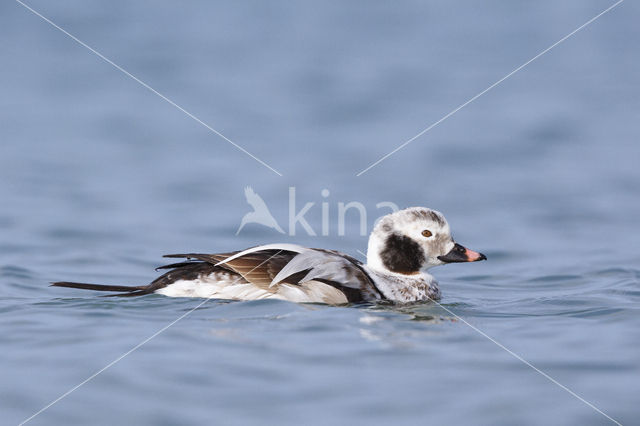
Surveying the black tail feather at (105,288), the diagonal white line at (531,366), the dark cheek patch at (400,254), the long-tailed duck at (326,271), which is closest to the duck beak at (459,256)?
the long-tailed duck at (326,271)

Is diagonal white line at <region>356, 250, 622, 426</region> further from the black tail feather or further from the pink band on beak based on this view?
the black tail feather

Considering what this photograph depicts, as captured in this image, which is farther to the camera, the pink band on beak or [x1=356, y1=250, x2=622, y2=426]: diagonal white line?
the pink band on beak

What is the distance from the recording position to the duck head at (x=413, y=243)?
8.13 meters

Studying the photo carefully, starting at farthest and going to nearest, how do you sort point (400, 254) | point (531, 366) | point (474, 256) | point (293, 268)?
point (400, 254) < point (474, 256) < point (293, 268) < point (531, 366)

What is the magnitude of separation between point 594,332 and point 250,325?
2.24 metres

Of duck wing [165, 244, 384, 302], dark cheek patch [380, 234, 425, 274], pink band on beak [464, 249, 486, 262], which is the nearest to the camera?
duck wing [165, 244, 384, 302]

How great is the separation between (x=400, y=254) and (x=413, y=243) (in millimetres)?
138

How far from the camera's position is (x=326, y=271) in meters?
7.71

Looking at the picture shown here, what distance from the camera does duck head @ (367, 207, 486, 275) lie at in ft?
26.7

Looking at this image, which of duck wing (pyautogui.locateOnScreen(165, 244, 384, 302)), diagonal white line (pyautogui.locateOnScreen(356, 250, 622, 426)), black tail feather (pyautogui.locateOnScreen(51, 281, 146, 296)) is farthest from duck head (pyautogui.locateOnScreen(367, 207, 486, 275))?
black tail feather (pyautogui.locateOnScreen(51, 281, 146, 296))

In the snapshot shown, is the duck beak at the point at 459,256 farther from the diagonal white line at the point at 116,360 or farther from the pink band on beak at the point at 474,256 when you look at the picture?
the diagonal white line at the point at 116,360

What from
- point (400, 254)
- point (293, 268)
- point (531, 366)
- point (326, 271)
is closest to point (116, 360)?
point (293, 268)

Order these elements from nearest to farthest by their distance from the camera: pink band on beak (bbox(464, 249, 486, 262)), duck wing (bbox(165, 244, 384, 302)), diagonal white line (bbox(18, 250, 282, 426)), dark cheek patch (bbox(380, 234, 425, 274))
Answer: diagonal white line (bbox(18, 250, 282, 426))
duck wing (bbox(165, 244, 384, 302))
pink band on beak (bbox(464, 249, 486, 262))
dark cheek patch (bbox(380, 234, 425, 274))

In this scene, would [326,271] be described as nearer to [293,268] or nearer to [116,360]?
[293,268]
